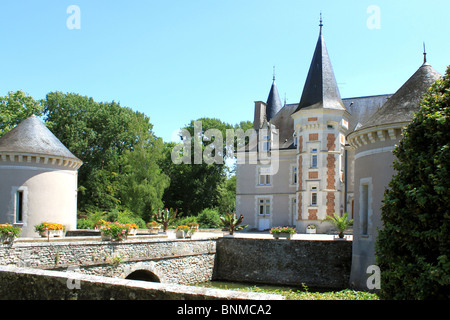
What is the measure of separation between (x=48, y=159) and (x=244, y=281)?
10.5 metres

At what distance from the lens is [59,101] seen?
123ft

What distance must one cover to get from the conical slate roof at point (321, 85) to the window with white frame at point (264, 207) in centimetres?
739

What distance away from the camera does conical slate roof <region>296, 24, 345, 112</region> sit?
27234 millimetres

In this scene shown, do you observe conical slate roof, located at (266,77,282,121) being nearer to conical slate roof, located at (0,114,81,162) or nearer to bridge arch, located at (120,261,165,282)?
conical slate roof, located at (0,114,81,162)

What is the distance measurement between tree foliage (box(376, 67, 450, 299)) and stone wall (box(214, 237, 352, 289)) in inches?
494

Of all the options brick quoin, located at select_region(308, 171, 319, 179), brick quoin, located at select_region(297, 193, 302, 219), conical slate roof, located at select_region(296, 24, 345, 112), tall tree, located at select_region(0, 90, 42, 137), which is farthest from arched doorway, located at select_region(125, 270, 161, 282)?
tall tree, located at select_region(0, 90, 42, 137)

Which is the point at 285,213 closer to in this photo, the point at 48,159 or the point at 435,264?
the point at 48,159

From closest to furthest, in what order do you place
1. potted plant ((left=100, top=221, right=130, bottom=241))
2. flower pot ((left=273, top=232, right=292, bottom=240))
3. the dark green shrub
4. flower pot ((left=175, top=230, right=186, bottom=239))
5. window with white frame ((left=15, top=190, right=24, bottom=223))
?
1. potted plant ((left=100, top=221, right=130, bottom=241))
2. window with white frame ((left=15, top=190, right=24, bottom=223))
3. flower pot ((left=175, top=230, right=186, bottom=239))
4. flower pot ((left=273, top=232, right=292, bottom=240))
5. the dark green shrub

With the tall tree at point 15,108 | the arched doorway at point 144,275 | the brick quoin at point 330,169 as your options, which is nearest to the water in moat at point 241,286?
the arched doorway at point 144,275

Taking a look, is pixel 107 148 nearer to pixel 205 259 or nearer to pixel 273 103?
pixel 273 103

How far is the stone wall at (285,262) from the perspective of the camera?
59.5 ft

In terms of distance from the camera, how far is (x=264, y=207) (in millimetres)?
31422

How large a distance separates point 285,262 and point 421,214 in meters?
14.4
